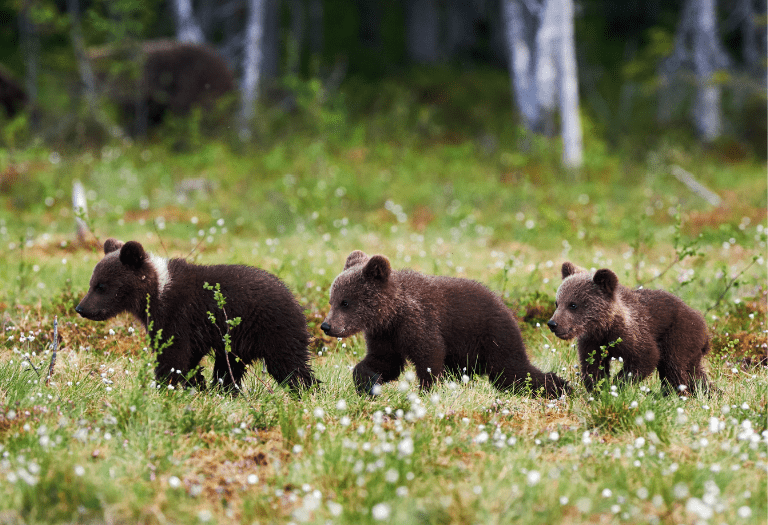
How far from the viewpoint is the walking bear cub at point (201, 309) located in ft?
17.1

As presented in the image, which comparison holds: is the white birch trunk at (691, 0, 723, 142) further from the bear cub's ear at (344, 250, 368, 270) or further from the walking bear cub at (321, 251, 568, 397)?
the bear cub's ear at (344, 250, 368, 270)

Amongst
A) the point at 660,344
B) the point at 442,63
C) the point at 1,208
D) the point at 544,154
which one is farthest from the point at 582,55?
the point at 660,344

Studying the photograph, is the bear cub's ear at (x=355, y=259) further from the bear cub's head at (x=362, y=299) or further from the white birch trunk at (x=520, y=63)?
the white birch trunk at (x=520, y=63)

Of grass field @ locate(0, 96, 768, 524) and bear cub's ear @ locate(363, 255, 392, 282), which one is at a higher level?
bear cub's ear @ locate(363, 255, 392, 282)

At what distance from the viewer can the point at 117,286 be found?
528 centimetres

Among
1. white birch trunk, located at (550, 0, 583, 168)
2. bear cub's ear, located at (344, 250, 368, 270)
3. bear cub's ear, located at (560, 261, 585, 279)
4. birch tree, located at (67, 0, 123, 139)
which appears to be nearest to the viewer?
bear cub's ear, located at (560, 261, 585, 279)

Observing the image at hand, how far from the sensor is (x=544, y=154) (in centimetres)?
1698

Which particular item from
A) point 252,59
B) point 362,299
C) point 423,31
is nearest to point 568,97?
point 252,59

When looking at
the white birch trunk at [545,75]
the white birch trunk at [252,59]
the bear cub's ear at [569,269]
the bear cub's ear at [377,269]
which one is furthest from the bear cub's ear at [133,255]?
the white birch trunk at [545,75]

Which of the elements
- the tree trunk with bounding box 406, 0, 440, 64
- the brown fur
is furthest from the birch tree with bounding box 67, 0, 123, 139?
the tree trunk with bounding box 406, 0, 440, 64

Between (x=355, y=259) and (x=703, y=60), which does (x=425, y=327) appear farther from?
(x=703, y=60)

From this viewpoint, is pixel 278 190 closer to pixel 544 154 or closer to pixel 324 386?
pixel 544 154

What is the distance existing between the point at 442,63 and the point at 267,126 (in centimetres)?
1631

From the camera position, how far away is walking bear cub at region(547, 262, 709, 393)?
5004 millimetres
